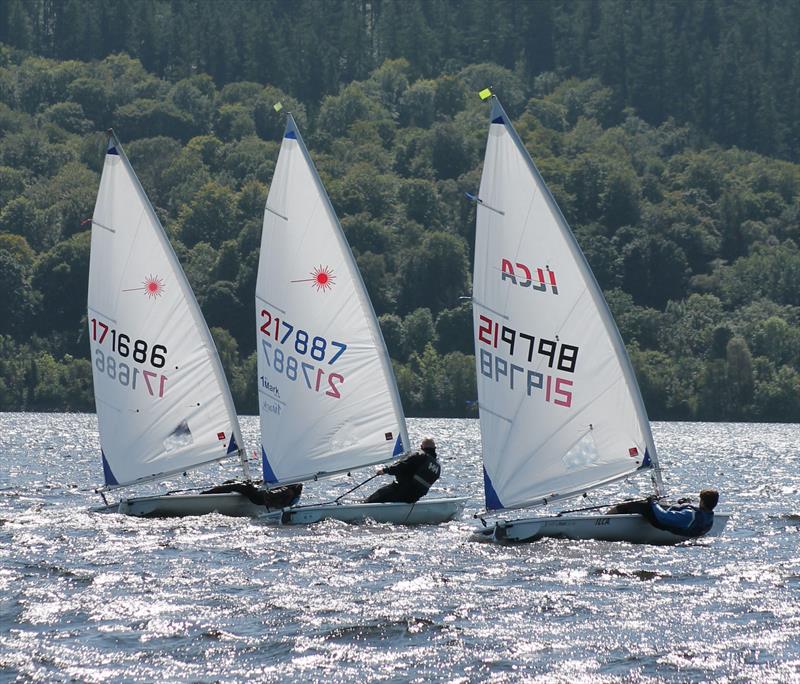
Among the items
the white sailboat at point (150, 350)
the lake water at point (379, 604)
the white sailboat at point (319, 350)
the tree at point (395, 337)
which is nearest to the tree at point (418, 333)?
the tree at point (395, 337)

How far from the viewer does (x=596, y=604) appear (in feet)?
72.0

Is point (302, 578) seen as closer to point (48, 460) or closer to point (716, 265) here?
point (48, 460)

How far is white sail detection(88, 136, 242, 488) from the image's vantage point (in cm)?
3179

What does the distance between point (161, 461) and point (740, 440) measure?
59.4 meters

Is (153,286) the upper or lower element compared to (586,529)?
upper

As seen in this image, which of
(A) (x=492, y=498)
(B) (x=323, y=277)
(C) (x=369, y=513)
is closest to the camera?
(A) (x=492, y=498)

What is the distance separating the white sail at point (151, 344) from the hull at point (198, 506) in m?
1.03

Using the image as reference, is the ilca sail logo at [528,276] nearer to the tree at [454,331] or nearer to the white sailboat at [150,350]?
the white sailboat at [150,350]

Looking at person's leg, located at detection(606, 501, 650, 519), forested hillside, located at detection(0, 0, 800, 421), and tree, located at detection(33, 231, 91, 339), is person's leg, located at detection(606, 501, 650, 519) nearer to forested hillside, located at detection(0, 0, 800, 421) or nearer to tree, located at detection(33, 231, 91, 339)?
forested hillside, located at detection(0, 0, 800, 421)

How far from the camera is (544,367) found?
88.9 ft

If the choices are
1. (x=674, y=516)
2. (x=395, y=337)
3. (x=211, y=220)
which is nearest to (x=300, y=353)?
(x=674, y=516)

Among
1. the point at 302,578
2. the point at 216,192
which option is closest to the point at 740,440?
the point at 302,578

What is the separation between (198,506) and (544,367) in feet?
25.6

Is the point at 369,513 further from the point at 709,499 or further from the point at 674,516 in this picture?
the point at 709,499
